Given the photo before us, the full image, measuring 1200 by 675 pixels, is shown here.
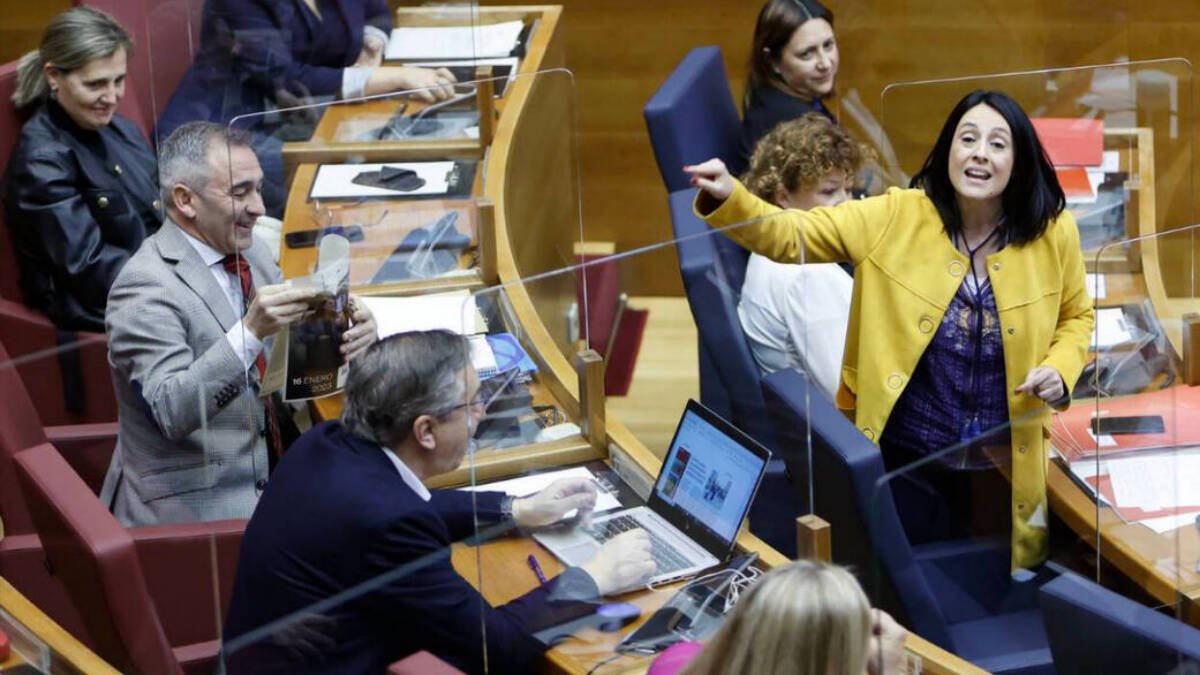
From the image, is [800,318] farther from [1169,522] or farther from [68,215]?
[68,215]

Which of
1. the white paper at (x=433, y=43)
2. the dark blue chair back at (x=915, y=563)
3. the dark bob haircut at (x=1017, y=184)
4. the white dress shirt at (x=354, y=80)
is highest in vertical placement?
the white paper at (x=433, y=43)

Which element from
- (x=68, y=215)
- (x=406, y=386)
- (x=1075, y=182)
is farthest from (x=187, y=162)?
(x=1075, y=182)

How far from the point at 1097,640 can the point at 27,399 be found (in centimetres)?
152

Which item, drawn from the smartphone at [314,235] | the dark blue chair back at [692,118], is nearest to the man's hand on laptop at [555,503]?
the smartphone at [314,235]

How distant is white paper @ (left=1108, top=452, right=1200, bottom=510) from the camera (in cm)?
236

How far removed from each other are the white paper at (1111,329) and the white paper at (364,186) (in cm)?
125

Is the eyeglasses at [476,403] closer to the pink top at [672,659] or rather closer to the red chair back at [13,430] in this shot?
the pink top at [672,659]

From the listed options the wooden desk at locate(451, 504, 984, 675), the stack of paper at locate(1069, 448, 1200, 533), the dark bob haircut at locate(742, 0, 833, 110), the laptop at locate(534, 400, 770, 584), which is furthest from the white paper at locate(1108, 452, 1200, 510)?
the dark bob haircut at locate(742, 0, 833, 110)

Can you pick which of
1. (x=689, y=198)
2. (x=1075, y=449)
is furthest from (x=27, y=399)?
(x=1075, y=449)

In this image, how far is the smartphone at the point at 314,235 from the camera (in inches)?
122

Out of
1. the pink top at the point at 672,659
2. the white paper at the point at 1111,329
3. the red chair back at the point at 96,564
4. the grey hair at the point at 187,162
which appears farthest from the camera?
the white paper at the point at 1111,329

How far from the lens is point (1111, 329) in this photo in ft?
9.43

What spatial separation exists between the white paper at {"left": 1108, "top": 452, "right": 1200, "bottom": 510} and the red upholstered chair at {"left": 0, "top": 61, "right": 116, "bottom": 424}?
1.64m

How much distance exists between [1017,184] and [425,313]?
932mm
